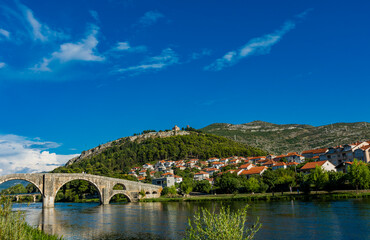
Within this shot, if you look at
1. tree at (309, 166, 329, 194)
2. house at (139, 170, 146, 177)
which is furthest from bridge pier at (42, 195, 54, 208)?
house at (139, 170, 146, 177)

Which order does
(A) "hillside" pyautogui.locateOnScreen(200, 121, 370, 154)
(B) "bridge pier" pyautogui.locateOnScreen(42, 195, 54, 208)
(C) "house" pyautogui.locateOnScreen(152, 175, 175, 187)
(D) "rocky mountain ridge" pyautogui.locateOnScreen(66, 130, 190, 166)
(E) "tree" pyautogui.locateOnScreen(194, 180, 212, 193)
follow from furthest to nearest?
(D) "rocky mountain ridge" pyautogui.locateOnScreen(66, 130, 190, 166), (A) "hillside" pyautogui.locateOnScreen(200, 121, 370, 154), (C) "house" pyautogui.locateOnScreen(152, 175, 175, 187), (E) "tree" pyautogui.locateOnScreen(194, 180, 212, 193), (B) "bridge pier" pyautogui.locateOnScreen(42, 195, 54, 208)

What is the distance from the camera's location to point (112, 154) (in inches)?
5728

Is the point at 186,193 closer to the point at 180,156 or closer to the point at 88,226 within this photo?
the point at 88,226

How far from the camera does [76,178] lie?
5859 centimetres

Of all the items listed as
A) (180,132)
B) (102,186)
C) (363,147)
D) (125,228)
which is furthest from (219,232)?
(180,132)

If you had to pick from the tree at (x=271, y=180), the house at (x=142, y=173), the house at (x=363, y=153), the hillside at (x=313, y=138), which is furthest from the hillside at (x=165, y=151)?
the tree at (x=271, y=180)

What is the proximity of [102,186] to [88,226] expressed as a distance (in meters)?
33.7

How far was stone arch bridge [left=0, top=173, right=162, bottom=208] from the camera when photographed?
2167 inches

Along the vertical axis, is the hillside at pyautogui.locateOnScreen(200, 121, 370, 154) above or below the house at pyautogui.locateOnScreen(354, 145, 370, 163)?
above

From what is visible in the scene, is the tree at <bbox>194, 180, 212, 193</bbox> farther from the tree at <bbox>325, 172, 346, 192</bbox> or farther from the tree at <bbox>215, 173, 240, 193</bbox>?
the tree at <bbox>325, 172, 346, 192</bbox>

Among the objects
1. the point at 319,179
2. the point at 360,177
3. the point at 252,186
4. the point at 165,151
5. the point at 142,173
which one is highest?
the point at 165,151

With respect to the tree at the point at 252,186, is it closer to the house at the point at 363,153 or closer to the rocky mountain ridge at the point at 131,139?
the house at the point at 363,153

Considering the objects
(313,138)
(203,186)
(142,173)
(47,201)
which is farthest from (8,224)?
(313,138)

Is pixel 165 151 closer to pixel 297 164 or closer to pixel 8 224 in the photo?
pixel 297 164
